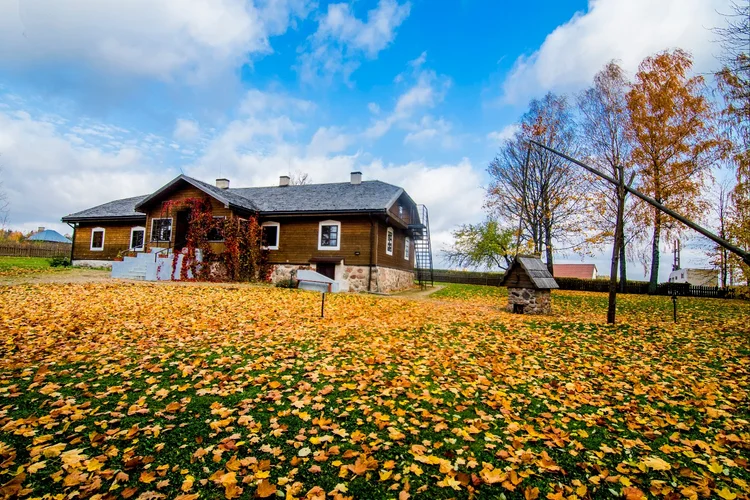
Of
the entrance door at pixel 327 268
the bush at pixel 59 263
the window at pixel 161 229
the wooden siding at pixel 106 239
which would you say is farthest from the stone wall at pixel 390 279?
the bush at pixel 59 263

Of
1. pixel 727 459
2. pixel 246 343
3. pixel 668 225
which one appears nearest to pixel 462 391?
pixel 727 459

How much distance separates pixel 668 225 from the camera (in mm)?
19531

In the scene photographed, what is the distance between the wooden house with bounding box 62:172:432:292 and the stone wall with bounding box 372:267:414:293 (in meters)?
0.05

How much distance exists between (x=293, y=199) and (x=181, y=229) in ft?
21.5

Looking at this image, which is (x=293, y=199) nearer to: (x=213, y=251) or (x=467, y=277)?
(x=213, y=251)

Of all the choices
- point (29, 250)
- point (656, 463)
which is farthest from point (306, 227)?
point (29, 250)

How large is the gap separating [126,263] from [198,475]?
19.0 meters

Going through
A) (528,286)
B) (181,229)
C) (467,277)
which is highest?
(181,229)

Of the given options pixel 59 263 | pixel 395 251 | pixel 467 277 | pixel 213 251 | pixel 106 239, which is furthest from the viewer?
pixel 467 277

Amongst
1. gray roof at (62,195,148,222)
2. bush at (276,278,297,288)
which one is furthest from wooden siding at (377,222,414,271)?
gray roof at (62,195,148,222)

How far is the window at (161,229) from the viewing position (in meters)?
20.5

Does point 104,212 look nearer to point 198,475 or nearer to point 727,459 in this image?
point 198,475

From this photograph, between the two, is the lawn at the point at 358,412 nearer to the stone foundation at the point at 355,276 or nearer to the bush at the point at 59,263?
the stone foundation at the point at 355,276

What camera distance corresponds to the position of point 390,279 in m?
20.8
